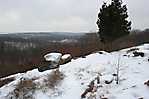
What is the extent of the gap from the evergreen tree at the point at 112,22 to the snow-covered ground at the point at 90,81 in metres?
4.96

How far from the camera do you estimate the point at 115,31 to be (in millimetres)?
27234

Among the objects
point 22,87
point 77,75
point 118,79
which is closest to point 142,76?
point 118,79

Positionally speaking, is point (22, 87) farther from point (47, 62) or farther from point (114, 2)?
point (114, 2)

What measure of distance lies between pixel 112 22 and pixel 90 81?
38.3ft

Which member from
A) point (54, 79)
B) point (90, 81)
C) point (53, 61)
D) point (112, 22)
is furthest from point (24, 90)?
point (112, 22)

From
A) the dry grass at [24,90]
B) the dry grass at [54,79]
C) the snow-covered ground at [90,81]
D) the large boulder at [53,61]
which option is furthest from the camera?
the large boulder at [53,61]

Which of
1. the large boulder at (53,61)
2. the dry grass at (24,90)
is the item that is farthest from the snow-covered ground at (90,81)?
the large boulder at (53,61)

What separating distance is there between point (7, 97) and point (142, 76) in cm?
1038

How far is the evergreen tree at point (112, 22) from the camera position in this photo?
89.6 feet

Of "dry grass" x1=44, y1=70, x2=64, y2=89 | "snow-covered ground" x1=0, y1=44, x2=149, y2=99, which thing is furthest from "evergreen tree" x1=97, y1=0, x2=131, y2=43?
"dry grass" x1=44, y1=70, x2=64, y2=89

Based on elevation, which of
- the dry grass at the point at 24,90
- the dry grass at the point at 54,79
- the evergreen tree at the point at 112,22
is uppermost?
the evergreen tree at the point at 112,22

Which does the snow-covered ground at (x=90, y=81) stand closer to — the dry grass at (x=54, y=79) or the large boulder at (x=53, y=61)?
the dry grass at (x=54, y=79)

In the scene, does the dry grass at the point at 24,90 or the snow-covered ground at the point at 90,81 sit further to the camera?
the dry grass at the point at 24,90

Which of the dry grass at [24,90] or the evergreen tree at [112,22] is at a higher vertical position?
the evergreen tree at [112,22]
